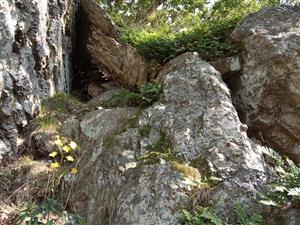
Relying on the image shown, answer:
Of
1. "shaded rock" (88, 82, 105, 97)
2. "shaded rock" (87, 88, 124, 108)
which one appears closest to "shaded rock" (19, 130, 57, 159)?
"shaded rock" (87, 88, 124, 108)

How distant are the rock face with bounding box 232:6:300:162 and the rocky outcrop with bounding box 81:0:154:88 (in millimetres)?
2115

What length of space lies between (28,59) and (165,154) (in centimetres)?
318

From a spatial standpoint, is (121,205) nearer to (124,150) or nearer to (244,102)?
(124,150)

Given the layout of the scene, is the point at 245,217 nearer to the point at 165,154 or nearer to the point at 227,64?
the point at 165,154

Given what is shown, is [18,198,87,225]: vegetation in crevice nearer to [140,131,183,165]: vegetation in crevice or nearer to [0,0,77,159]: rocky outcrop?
[140,131,183,165]: vegetation in crevice

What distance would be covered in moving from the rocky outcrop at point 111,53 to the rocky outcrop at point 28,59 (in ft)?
2.04

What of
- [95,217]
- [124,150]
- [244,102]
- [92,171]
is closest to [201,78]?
[244,102]

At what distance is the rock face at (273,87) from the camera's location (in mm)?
6266

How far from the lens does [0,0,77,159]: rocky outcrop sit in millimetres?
5734

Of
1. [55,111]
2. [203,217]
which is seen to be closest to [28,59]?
[55,111]

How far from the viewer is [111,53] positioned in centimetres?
823

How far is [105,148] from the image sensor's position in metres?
5.49

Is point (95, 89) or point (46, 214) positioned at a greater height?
point (95, 89)

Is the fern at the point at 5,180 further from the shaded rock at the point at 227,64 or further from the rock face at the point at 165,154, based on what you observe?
the shaded rock at the point at 227,64
